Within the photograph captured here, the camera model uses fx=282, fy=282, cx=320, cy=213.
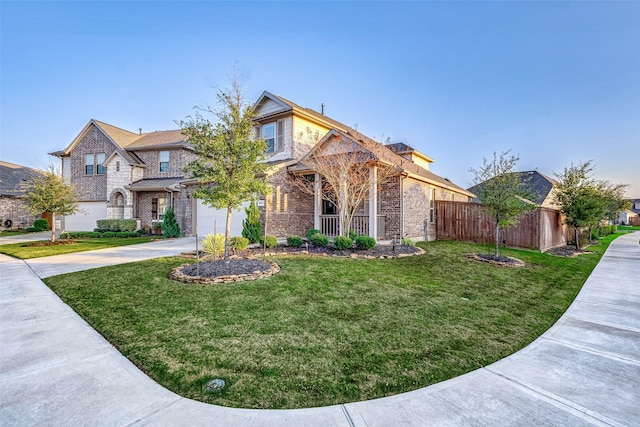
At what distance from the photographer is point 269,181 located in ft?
41.0

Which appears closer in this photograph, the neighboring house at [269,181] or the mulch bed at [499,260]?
the mulch bed at [499,260]

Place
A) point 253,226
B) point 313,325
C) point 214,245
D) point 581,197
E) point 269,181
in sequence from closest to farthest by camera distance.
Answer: point 313,325 → point 214,245 → point 253,226 → point 269,181 → point 581,197

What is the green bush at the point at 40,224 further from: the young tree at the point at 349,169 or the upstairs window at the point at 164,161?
the young tree at the point at 349,169

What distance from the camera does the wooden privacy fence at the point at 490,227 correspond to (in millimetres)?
13242

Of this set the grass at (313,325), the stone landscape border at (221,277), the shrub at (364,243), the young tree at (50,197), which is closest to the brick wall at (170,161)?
the young tree at (50,197)

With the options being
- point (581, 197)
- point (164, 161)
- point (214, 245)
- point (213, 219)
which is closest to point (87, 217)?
point (164, 161)

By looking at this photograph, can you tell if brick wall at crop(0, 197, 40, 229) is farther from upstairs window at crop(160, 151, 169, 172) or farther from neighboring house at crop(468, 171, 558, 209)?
neighboring house at crop(468, 171, 558, 209)

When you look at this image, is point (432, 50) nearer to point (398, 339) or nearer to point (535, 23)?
point (535, 23)

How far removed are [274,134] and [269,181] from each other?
4.03 metres

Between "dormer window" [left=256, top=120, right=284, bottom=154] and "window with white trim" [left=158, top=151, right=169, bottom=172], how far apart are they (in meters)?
9.00

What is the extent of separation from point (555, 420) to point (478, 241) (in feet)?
45.5

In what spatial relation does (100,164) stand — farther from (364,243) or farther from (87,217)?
(364,243)

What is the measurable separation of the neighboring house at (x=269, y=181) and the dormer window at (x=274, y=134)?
52 mm

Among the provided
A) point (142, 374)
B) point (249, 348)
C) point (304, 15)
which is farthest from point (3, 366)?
point (304, 15)
